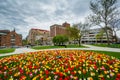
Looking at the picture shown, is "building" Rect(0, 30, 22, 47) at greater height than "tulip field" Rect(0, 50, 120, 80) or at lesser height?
greater

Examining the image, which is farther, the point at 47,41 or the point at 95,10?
the point at 47,41

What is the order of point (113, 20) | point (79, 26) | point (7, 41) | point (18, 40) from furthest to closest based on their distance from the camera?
point (18, 40) → point (7, 41) → point (79, 26) → point (113, 20)

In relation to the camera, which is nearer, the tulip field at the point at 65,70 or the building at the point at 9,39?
the tulip field at the point at 65,70

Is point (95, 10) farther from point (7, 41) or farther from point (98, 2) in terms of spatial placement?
point (7, 41)

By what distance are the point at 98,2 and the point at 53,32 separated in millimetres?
101952

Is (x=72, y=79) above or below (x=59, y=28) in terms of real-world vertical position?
below

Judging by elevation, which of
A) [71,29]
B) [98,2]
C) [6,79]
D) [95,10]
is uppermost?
[98,2]

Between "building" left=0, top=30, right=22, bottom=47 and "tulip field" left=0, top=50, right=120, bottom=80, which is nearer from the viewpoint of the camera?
"tulip field" left=0, top=50, right=120, bottom=80

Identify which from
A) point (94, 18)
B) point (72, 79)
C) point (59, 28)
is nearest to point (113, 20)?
point (94, 18)

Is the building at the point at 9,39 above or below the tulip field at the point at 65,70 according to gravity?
above

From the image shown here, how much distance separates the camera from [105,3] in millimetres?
32688


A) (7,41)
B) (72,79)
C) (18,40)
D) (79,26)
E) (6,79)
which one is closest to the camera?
(72,79)

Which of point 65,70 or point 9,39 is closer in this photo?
point 65,70

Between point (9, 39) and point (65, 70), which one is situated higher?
point (9, 39)
